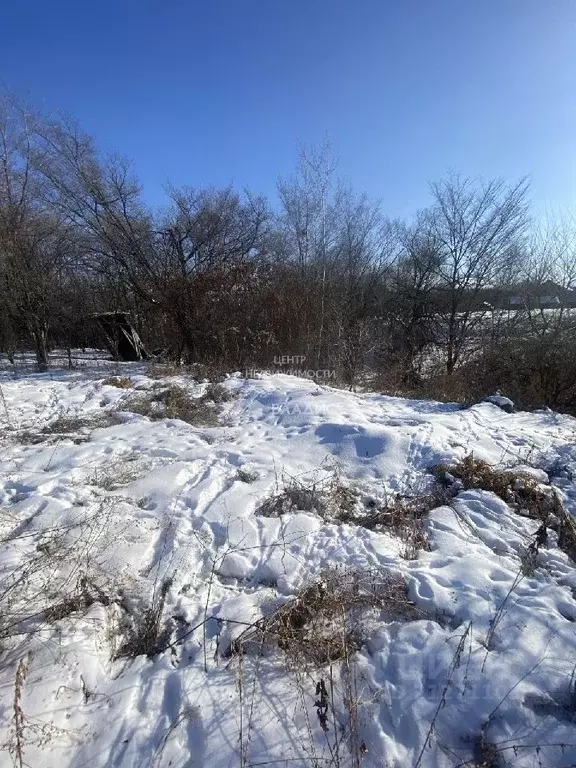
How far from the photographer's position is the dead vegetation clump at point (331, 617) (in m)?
1.97

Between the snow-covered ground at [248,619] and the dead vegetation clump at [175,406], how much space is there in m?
1.20

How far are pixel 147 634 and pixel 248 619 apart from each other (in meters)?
0.55

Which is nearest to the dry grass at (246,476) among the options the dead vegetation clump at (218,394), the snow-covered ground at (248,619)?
the snow-covered ground at (248,619)

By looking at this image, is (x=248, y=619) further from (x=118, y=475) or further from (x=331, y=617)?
(x=118, y=475)

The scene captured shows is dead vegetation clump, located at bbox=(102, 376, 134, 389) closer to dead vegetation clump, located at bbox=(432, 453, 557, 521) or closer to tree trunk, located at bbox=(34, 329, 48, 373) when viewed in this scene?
tree trunk, located at bbox=(34, 329, 48, 373)

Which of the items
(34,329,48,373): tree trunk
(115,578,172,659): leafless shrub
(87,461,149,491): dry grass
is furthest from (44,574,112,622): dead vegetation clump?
(34,329,48,373): tree trunk

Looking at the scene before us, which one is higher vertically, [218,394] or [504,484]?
[218,394]

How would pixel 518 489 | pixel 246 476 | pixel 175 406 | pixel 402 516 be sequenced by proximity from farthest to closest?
pixel 175 406 → pixel 246 476 → pixel 518 489 → pixel 402 516

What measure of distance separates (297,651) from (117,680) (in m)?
0.88

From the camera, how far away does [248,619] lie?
2.15 m

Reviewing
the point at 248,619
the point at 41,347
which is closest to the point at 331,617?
the point at 248,619

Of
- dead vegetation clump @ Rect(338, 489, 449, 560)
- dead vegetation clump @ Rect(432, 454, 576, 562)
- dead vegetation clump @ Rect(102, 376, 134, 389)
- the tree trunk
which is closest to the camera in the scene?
dead vegetation clump @ Rect(338, 489, 449, 560)

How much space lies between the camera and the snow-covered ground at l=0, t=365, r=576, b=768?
5.14 feet

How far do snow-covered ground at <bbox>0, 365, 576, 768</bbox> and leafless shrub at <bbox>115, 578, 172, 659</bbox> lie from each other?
0.03 metres
